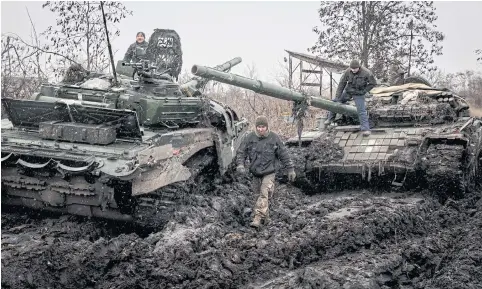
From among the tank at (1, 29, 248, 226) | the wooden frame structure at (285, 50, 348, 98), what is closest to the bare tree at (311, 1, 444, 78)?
the wooden frame structure at (285, 50, 348, 98)

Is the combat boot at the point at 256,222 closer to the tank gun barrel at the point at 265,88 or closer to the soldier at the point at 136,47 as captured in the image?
the tank gun barrel at the point at 265,88

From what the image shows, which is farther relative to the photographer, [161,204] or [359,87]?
[359,87]

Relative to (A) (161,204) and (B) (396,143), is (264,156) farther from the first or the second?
(B) (396,143)

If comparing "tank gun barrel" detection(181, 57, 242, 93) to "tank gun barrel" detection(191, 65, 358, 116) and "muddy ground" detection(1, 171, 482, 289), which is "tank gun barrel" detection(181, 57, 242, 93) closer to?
"tank gun barrel" detection(191, 65, 358, 116)

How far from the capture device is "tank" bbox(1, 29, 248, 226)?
6.41 m

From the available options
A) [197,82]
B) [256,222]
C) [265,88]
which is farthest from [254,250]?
[197,82]

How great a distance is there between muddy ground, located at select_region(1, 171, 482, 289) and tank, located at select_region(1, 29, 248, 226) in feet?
1.08

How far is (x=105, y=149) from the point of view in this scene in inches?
260

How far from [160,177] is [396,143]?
4466 millimetres

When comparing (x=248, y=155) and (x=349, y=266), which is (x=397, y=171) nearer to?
(x=248, y=155)

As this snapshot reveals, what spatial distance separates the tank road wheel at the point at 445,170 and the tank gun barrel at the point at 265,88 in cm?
175

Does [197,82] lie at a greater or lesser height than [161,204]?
greater

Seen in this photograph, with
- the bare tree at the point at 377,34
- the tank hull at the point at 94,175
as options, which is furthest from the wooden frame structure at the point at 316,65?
the tank hull at the point at 94,175

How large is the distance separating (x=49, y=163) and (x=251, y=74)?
62.5 feet
